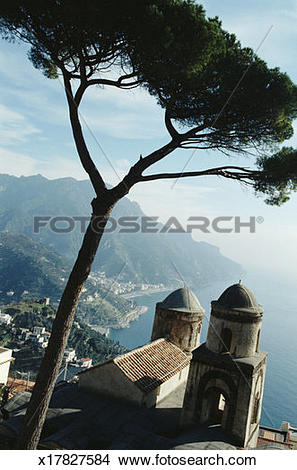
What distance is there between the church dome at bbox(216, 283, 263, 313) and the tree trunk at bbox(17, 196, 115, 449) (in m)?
4.78

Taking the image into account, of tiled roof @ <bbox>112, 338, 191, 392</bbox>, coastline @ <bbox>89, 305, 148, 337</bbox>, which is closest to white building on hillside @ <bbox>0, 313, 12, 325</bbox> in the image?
coastline @ <bbox>89, 305, 148, 337</bbox>

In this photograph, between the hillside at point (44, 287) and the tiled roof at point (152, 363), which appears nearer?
the tiled roof at point (152, 363)

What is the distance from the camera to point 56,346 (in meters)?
6.55

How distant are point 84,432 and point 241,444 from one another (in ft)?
13.1

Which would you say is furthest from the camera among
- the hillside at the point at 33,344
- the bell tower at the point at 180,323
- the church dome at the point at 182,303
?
the hillside at the point at 33,344

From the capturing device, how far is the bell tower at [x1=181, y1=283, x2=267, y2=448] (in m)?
8.59

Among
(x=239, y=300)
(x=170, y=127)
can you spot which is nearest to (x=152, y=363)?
(x=239, y=300)

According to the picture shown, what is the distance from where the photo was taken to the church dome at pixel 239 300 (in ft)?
31.7

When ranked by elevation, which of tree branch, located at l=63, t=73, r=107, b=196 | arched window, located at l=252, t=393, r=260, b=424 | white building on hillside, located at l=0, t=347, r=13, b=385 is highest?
tree branch, located at l=63, t=73, r=107, b=196

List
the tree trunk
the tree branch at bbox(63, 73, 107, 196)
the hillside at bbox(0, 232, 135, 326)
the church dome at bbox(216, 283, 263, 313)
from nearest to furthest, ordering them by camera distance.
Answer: the tree trunk < the tree branch at bbox(63, 73, 107, 196) < the church dome at bbox(216, 283, 263, 313) < the hillside at bbox(0, 232, 135, 326)

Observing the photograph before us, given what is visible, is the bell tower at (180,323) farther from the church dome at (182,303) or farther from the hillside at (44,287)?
the hillside at (44,287)

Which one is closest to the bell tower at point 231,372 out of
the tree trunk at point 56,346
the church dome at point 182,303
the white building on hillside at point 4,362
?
the tree trunk at point 56,346

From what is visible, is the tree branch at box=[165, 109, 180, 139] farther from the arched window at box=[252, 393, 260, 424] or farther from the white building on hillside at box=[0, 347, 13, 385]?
the white building on hillside at box=[0, 347, 13, 385]

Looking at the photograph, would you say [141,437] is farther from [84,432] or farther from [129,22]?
[129,22]
